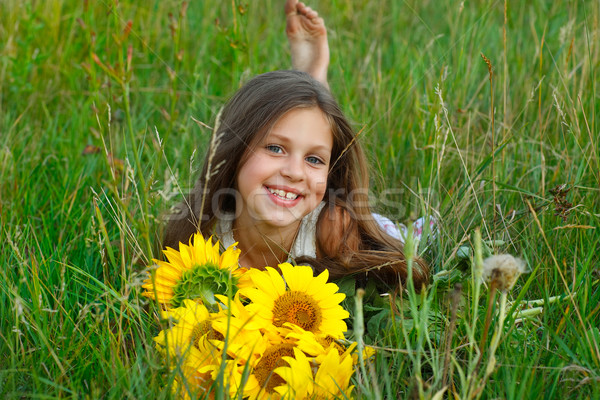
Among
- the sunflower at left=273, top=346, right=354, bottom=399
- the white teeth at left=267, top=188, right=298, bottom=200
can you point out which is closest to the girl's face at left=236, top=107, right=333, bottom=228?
the white teeth at left=267, top=188, right=298, bottom=200

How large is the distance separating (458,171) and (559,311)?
2.86 ft

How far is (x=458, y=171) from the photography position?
227 cm

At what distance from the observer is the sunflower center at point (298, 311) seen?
1.32 meters

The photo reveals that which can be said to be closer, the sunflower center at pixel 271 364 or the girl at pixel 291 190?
the sunflower center at pixel 271 364

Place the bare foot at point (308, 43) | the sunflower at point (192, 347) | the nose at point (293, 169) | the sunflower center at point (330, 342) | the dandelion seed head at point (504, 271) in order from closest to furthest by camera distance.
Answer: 1. the dandelion seed head at point (504, 271)
2. the sunflower at point (192, 347)
3. the sunflower center at point (330, 342)
4. the nose at point (293, 169)
5. the bare foot at point (308, 43)

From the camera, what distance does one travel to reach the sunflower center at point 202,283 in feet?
4.51

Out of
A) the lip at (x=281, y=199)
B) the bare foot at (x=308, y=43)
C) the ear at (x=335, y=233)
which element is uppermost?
the bare foot at (x=308, y=43)

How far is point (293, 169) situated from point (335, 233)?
367 millimetres

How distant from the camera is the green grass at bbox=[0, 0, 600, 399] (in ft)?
4.11

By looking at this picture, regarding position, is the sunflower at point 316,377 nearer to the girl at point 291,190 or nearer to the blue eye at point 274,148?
the girl at point 291,190

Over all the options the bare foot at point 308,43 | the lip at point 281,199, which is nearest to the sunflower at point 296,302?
the lip at point 281,199

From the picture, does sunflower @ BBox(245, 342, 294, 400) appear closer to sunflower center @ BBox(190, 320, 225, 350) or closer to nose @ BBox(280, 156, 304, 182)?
sunflower center @ BBox(190, 320, 225, 350)

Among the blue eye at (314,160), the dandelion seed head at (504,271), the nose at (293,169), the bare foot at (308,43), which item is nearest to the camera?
the dandelion seed head at (504,271)

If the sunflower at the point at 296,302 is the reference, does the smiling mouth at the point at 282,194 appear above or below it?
above
